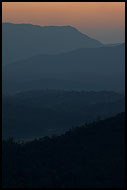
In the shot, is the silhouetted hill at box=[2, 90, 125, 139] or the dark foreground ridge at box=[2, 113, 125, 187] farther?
the silhouetted hill at box=[2, 90, 125, 139]

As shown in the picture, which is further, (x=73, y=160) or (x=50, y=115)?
(x=50, y=115)

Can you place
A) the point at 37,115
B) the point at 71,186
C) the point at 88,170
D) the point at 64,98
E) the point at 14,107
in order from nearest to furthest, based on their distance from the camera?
the point at 71,186
the point at 88,170
the point at 37,115
the point at 14,107
the point at 64,98

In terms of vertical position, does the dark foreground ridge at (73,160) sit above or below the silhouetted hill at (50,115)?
above

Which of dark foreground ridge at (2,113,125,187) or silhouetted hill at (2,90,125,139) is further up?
dark foreground ridge at (2,113,125,187)

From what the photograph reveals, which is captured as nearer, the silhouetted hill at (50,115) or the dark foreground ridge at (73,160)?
the dark foreground ridge at (73,160)

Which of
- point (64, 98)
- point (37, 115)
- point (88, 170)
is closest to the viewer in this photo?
point (88, 170)

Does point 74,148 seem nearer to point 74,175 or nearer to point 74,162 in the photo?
point 74,162

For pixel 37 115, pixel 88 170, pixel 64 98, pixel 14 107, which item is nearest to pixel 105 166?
pixel 88 170

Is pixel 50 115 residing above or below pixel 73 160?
below
